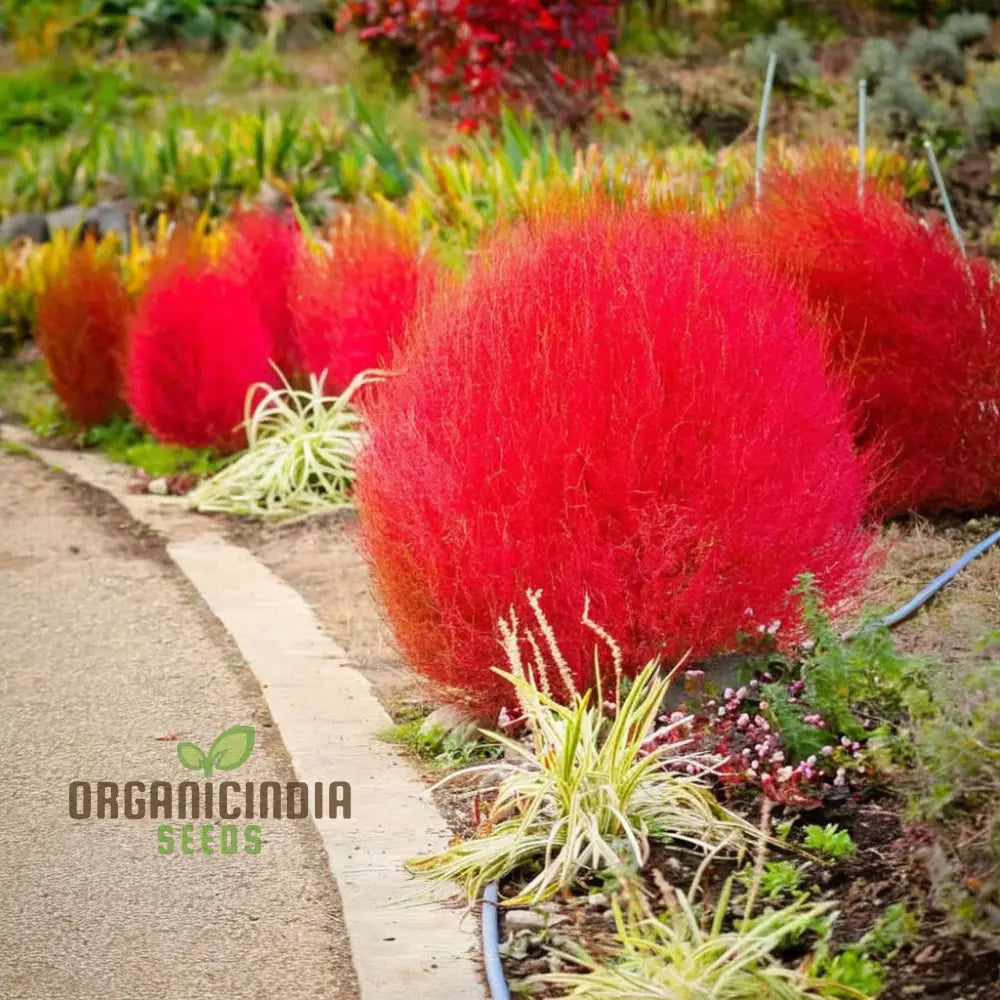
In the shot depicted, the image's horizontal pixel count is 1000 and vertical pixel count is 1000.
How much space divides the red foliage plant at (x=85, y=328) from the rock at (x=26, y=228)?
361 cm

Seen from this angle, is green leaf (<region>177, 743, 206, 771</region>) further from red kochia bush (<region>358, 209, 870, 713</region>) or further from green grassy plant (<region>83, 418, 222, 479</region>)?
green grassy plant (<region>83, 418, 222, 479</region>)

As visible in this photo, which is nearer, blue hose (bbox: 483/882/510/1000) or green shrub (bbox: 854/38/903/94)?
blue hose (bbox: 483/882/510/1000)

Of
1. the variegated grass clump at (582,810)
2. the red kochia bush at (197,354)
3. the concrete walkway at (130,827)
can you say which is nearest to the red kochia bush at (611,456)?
the variegated grass clump at (582,810)

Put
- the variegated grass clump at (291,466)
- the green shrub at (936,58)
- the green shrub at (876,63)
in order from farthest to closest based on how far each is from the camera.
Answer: the green shrub at (936,58)
the green shrub at (876,63)
the variegated grass clump at (291,466)

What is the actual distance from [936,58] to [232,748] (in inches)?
404

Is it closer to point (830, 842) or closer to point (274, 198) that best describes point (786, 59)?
point (274, 198)

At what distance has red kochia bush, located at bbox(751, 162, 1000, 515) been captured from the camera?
5656 millimetres

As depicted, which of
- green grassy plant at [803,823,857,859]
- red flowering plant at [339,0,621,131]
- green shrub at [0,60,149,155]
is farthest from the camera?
green shrub at [0,60,149,155]

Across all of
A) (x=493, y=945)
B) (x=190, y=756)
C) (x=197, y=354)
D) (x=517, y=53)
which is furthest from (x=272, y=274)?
(x=493, y=945)

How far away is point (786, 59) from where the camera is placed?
503 inches

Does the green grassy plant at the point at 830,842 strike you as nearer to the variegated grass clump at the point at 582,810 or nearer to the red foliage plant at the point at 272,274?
the variegated grass clump at the point at 582,810

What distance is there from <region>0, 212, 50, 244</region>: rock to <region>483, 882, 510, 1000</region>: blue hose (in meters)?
10.2

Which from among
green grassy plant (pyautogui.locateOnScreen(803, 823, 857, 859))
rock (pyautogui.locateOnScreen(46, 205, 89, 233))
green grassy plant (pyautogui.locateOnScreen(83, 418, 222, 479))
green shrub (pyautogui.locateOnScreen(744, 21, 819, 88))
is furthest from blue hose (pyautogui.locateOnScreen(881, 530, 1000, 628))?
rock (pyautogui.locateOnScreen(46, 205, 89, 233))

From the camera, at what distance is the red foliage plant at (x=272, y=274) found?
822 centimetres
